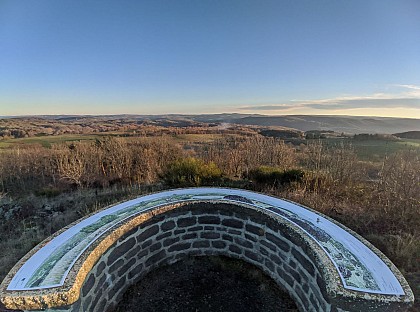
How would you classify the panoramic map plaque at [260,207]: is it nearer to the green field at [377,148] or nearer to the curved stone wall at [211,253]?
the curved stone wall at [211,253]

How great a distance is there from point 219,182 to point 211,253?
3230 mm

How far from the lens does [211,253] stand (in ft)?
14.6

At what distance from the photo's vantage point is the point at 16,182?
Result: 32.4ft

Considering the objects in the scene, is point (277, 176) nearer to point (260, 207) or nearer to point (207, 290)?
point (260, 207)

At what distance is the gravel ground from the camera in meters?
3.34

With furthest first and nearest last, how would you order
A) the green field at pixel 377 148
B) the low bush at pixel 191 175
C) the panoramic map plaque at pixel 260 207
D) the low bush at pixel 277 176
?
the green field at pixel 377 148 < the low bush at pixel 277 176 < the low bush at pixel 191 175 < the panoramic map plaque at pixel 260 207

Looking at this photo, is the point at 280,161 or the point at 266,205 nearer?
the point at 266,205

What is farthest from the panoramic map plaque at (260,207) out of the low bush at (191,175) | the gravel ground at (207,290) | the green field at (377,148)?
the green field at (377,148)

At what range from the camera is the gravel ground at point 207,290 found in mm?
3344

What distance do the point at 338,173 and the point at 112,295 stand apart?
642cm

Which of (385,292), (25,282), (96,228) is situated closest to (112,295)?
(96,228)

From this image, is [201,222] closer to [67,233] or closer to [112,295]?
[112,295]

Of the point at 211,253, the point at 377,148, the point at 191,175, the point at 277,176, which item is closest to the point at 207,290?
the point at 211,253

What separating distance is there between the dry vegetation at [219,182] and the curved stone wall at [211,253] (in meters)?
2.07
